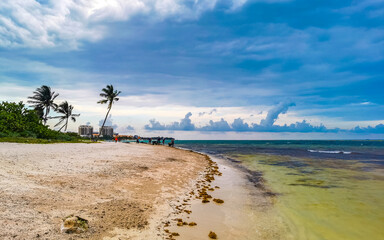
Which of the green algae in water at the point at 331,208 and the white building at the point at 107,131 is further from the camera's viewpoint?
the white building at the point at 107,131

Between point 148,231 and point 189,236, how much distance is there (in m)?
1.25

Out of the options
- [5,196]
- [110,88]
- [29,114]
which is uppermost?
[110,88]

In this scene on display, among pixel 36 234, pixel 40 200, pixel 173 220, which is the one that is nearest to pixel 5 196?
pixel 40 200

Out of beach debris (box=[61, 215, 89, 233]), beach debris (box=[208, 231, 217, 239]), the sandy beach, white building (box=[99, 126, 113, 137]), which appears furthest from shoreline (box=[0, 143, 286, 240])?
white building (box=[99, 126, 113, 137])

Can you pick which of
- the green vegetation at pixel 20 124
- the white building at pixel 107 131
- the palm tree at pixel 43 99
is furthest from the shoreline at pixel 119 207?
the white building at pixel 107 131

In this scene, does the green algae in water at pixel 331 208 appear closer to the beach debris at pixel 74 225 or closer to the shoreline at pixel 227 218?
the shoreline at pixel 227 218

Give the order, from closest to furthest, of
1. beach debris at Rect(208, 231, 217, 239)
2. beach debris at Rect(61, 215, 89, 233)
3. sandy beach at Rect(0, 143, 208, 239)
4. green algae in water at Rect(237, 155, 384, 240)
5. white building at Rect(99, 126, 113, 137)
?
beach debris at Rect(61, 215, 89, 233), sandy beach at Rect(0, 143, 208, 239), beach debris at Rect(208, 231, 217, 239), green algae in water at Rect(237, 155, 384, 240), white building at Rect(99, 126, 113, 137)

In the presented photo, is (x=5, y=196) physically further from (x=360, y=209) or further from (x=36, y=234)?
(x=360, y=209)

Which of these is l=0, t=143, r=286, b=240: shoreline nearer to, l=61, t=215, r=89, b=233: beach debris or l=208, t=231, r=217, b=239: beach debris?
l=61, t=215, r=89, b=233: beach debris

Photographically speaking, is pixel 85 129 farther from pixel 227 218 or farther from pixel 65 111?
pixel 227 218

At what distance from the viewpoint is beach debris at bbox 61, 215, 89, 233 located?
5.30 meters

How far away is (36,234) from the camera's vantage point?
4.98m

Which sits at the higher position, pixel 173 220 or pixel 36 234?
pixel 36 234

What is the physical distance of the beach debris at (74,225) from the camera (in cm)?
530
